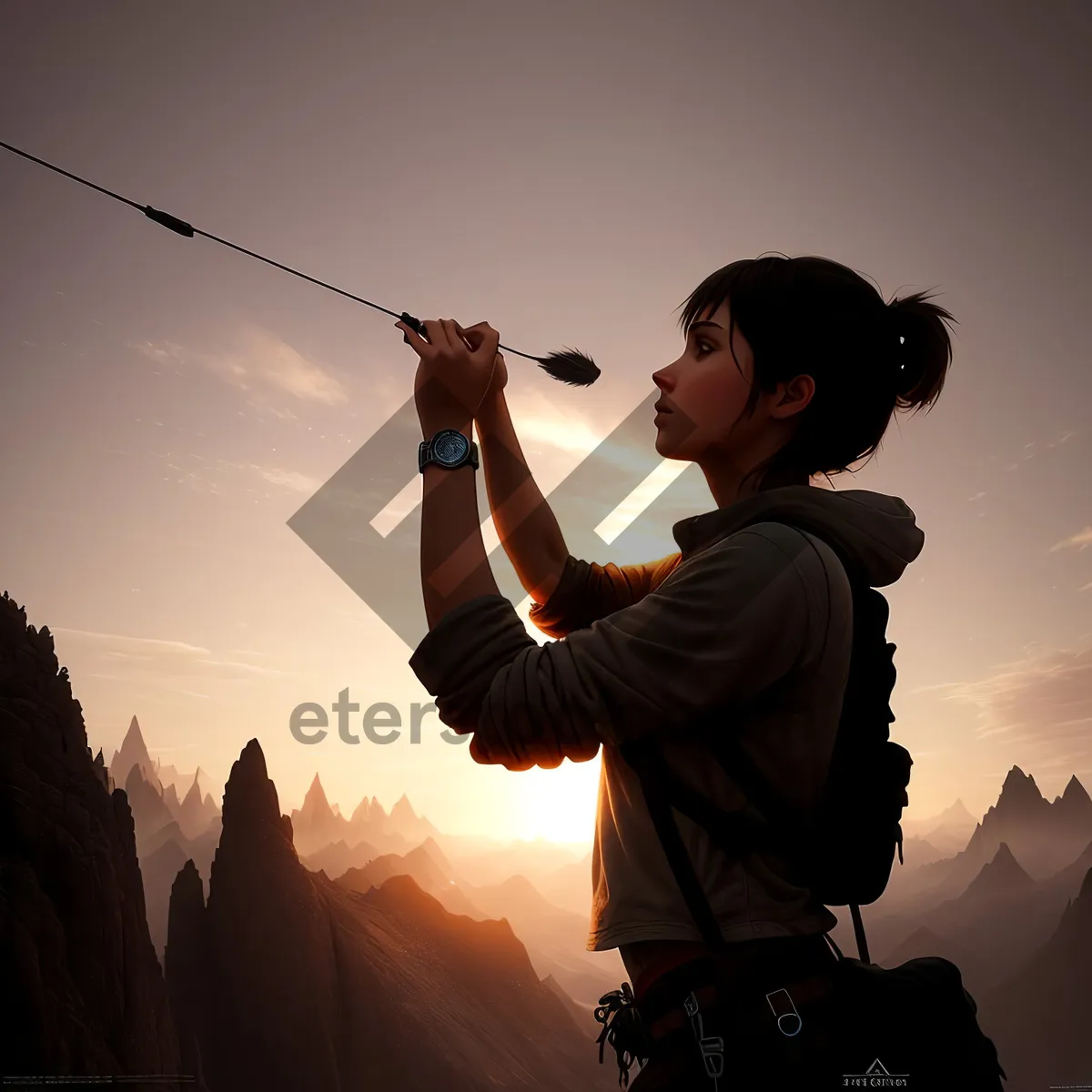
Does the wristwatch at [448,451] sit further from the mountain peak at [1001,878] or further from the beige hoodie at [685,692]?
the mountain peak at [1001,878]

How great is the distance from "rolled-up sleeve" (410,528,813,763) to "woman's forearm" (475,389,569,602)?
0.67 m

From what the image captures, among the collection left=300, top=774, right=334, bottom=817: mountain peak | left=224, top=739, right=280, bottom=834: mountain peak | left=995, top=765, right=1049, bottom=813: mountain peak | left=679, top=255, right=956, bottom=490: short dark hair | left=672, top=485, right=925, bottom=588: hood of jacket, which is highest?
left=300, top=774, right=334, bottom=817: mountain peak

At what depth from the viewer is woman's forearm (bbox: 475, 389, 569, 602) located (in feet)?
6.12

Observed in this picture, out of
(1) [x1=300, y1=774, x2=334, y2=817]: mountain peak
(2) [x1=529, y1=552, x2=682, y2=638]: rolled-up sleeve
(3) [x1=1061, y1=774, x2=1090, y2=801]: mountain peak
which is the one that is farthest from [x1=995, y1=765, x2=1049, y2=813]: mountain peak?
(2) [x1=529, y1=552, x2=682, y2=638]: rolled-up sleeve

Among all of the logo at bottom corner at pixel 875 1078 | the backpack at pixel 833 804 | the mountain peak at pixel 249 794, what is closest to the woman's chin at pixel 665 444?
the backpack at pixel 833 804

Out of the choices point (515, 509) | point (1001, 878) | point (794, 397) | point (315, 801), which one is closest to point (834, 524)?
point (794, 397)

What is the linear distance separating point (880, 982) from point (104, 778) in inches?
1215

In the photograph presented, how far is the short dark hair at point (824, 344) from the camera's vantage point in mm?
1520

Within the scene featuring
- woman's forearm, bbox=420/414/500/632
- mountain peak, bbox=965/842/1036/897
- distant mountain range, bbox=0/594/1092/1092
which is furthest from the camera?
mountain peak, bbox=965/842/1036/897

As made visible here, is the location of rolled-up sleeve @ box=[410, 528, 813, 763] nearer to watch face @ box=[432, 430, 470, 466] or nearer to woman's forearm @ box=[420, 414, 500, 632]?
woman's forearm @ box=[420, 414, 500, 632]

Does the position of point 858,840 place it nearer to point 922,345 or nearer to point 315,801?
point 922,345

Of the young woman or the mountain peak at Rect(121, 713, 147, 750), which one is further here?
the mountain peak at Rect(121, 713, 147, 750)

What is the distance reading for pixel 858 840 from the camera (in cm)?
120

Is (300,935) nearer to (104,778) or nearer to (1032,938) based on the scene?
(104,778)
